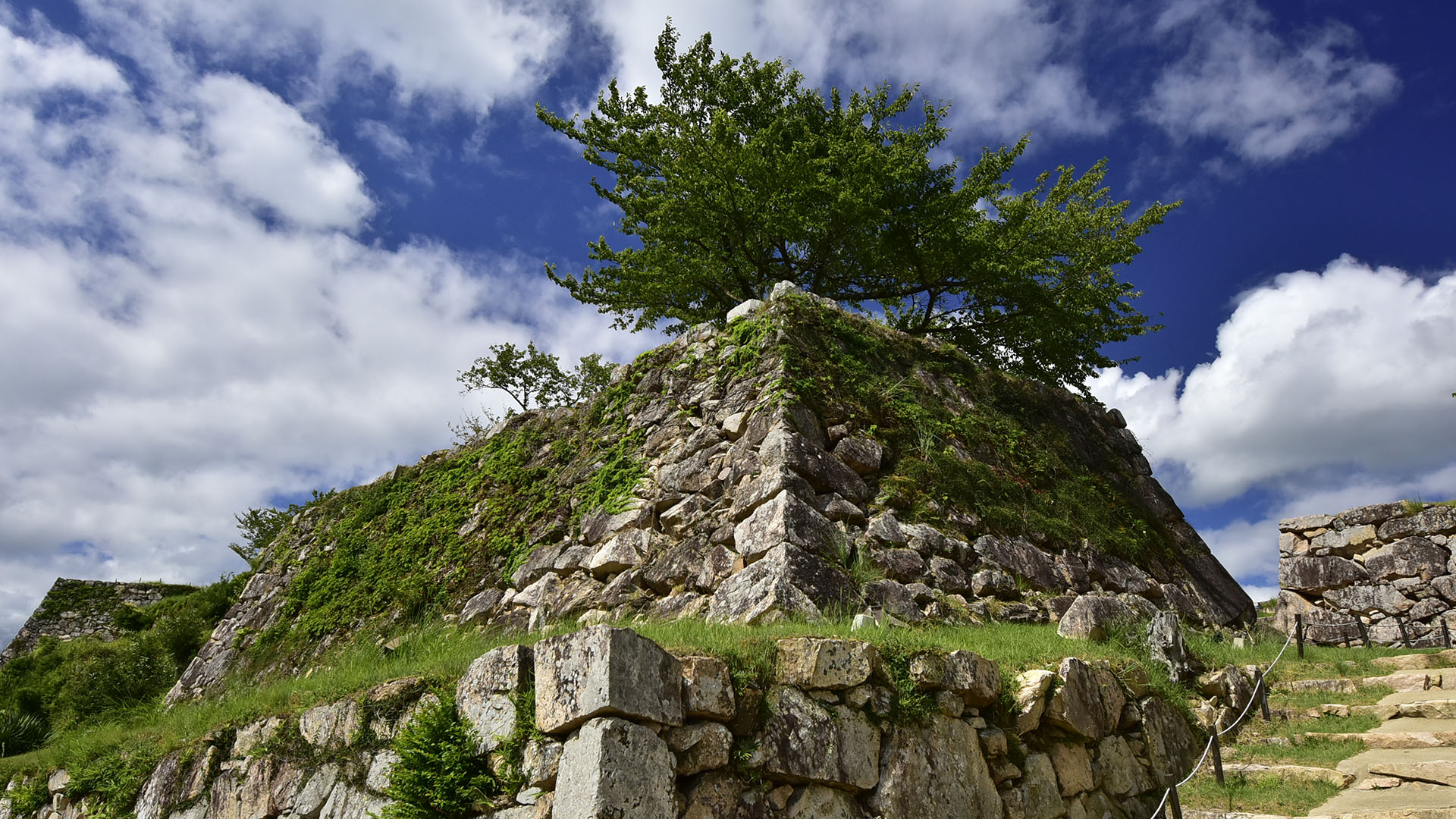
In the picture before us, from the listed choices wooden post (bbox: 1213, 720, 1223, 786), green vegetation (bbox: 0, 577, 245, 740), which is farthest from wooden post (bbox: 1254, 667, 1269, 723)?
green vegetation (bbox: 0, 577, 245, 740)

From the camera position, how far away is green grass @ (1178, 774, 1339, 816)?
21.1ft

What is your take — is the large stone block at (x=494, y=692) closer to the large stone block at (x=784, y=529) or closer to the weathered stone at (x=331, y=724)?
the weathered stone at (x=331, y=724)

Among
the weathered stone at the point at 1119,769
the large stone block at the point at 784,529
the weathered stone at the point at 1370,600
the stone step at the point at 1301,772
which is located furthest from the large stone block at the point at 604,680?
the weathered stone at the point at 1370,600

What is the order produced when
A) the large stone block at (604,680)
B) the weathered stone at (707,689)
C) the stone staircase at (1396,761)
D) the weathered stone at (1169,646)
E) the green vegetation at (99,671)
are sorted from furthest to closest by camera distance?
the green vegetation at (99,671)
the weathered stone at (1169,646)
the stone staircase at (1396,761)
the weathered stone at (707,689)
the large stone block at (604,680)

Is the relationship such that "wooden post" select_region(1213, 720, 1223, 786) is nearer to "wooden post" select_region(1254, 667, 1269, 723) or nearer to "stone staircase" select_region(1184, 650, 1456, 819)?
"stone staircase" select_region(1184, 650, 1456, 819)

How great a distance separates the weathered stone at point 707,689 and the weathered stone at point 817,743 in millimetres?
306

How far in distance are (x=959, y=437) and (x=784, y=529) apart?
3.89 metres

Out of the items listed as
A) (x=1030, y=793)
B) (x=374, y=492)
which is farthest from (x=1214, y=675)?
(x=374, y=492)

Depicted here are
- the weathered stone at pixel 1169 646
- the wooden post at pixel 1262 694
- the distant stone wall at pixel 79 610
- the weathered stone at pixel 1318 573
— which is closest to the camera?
the weathered stone at pixel 1169 646

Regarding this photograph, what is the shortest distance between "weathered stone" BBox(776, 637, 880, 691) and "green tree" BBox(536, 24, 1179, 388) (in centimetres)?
965

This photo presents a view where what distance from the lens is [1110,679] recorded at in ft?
23.0

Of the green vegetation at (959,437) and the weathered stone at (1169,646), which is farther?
the green vegetation at (959,437)

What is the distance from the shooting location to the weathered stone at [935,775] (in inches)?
214


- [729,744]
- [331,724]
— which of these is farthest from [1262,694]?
[331,724]
